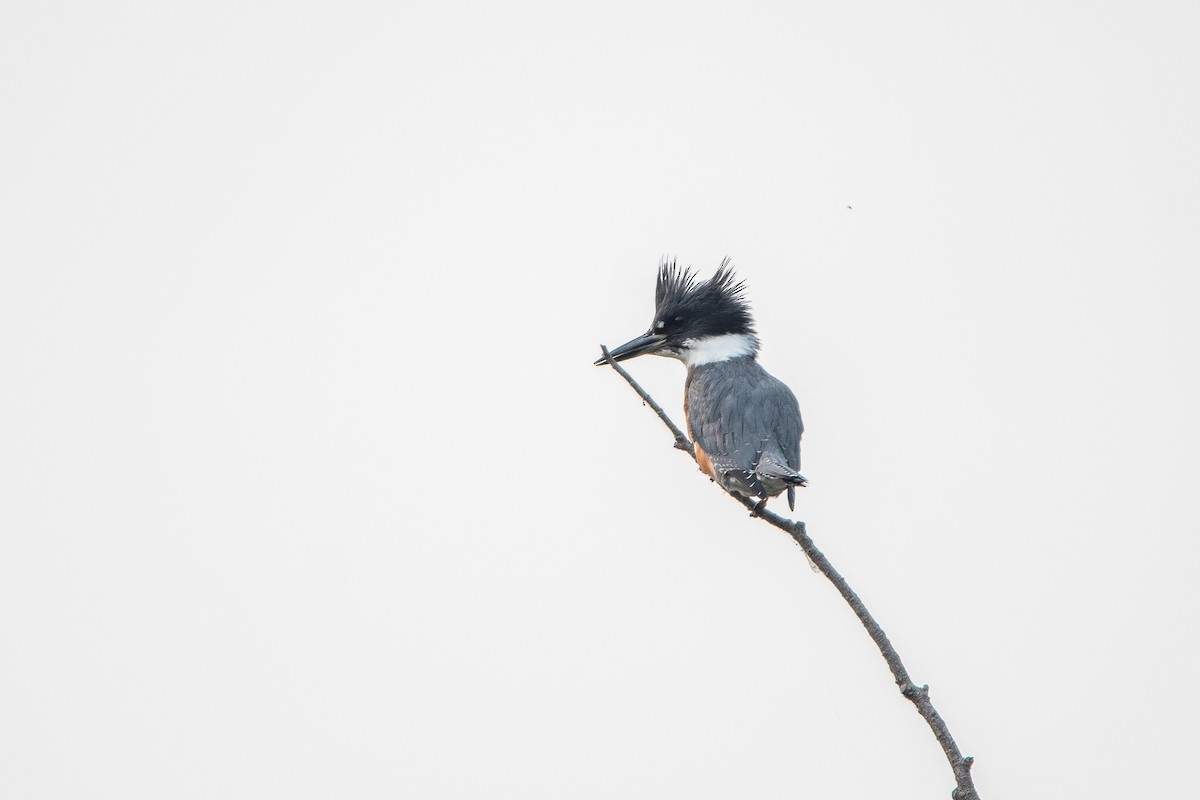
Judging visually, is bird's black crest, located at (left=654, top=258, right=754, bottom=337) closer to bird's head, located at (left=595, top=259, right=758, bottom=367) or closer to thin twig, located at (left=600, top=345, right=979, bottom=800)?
bird's head, located at (left=595, top=259, right=758, bottom=367)

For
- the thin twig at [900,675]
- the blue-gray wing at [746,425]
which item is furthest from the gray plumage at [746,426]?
the thin twig at [900,675]

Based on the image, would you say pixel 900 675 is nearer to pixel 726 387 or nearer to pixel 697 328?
pixel 726 387

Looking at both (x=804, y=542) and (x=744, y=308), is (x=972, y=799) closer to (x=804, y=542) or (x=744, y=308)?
(x=804, y=542)

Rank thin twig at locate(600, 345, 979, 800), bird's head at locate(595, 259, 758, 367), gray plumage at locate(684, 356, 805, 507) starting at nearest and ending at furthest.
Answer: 1. thin twig at locate(600, 345, 979, 800)
2. gray plumage at locate(684, 356, 805, 507)
3. bird's head at locate(595, 259, 758, 367)

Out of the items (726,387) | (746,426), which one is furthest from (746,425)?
(726,387)

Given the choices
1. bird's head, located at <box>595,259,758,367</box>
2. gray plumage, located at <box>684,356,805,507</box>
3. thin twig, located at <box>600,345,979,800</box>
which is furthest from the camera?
bird's head, located at <box>595,259,758,367</box>

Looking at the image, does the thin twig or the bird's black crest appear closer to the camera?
the thin twig

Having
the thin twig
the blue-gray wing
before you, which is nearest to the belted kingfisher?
the blue-gray wing

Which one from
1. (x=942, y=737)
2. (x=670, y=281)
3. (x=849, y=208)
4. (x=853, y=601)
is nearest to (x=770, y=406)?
(x=849, y=208)

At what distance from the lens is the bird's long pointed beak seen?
639 cm

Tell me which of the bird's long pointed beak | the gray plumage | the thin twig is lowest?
the thin twig

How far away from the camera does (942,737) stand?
92.8 inches

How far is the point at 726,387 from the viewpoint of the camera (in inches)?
221

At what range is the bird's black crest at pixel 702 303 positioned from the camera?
20.9 feet
